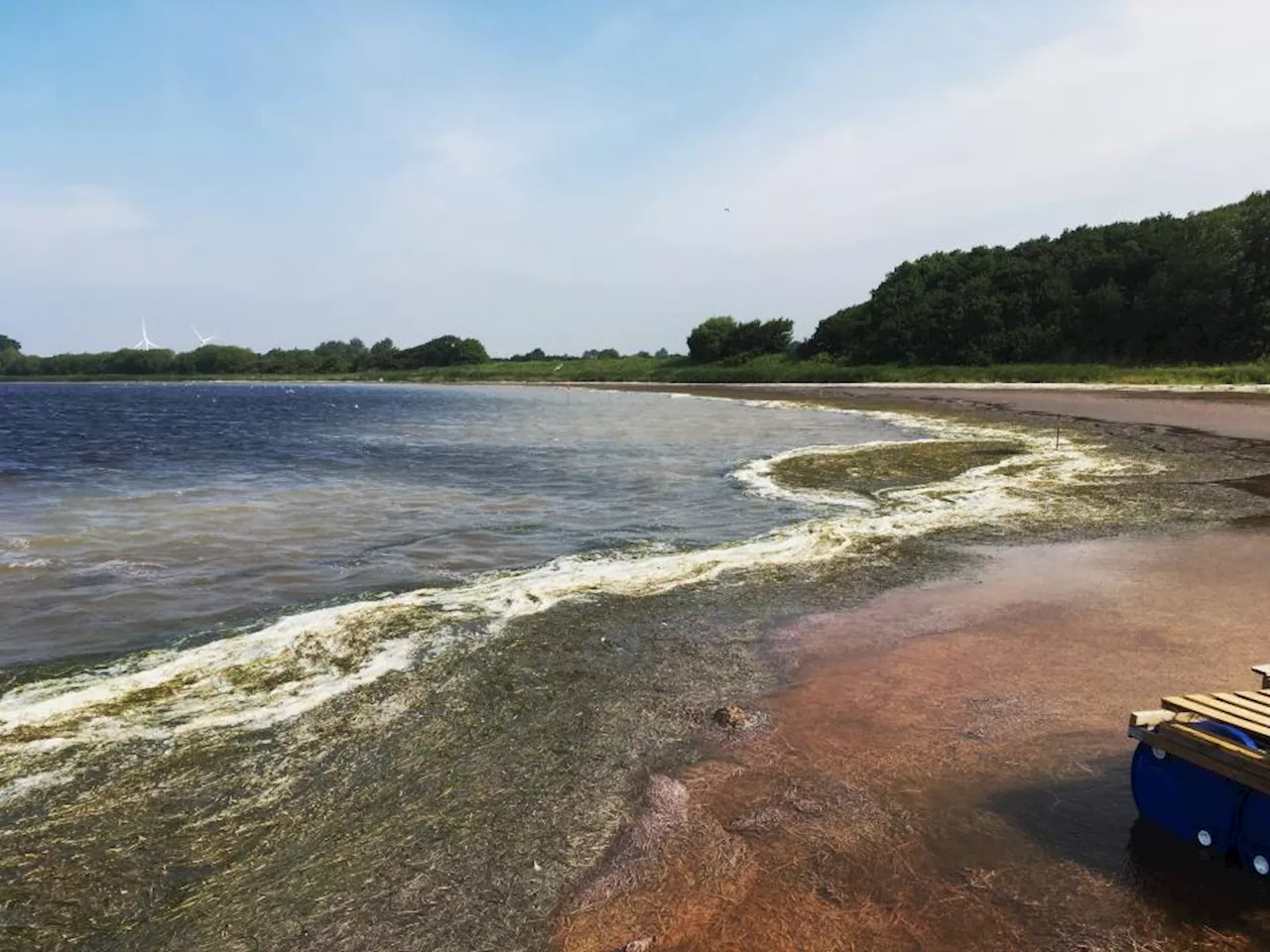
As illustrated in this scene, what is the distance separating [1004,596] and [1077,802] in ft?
17.5

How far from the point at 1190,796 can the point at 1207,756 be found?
0.44 metres

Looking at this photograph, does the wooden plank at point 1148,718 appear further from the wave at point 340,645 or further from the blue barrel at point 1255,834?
the wave at point 340,645

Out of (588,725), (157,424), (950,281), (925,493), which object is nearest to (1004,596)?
(588,725)

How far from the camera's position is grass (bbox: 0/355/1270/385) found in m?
57.6

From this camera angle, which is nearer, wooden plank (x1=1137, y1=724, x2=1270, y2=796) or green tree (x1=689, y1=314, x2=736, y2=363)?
wooden plank (x1=1137, y1=724, x2=1270, y2=796)

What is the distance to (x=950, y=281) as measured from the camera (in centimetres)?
9400

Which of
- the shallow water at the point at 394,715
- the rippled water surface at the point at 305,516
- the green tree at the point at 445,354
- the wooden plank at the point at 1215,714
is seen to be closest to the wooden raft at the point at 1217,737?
the wooden plank at the point at 1215,714

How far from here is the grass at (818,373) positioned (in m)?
57.6

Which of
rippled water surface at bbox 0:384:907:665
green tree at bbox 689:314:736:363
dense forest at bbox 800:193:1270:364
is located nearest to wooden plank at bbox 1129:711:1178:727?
rippled water surface at bbox 0:384:907:665

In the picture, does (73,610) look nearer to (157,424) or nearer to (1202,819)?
(1202,819)

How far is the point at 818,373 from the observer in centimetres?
9156

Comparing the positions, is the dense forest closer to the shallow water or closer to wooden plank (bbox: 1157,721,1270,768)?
the shallow water

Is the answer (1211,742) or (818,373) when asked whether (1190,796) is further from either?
(818,373)

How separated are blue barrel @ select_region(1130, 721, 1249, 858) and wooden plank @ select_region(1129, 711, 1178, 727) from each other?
139mm
